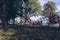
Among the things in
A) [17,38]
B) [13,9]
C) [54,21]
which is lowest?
[17,38]

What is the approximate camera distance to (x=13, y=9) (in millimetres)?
23469

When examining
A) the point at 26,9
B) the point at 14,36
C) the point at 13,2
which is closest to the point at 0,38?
the point at 14,36

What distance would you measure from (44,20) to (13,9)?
19.1ft

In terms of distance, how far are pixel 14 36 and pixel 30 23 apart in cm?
570

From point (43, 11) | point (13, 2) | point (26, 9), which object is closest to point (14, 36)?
point (13, 2)

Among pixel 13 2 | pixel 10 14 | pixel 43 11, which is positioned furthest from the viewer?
pixel 43 11

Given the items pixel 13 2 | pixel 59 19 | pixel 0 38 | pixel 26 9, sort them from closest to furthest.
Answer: pixel 0 38, pixel 59 19, pixel 13 2, pixel 26 9

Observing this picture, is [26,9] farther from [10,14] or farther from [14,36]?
[14,36]

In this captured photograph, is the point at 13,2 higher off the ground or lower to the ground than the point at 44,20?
higher

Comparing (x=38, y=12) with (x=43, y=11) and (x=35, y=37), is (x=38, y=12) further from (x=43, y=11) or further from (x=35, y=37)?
(x=35, y=37)

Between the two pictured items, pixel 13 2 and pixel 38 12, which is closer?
pixel 13 2

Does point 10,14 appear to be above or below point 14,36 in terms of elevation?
above

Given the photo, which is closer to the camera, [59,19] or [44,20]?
[59,19]

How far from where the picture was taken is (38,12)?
43.7 metres
